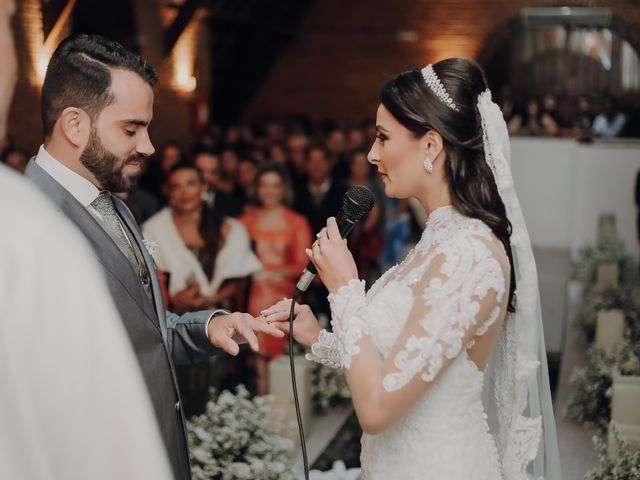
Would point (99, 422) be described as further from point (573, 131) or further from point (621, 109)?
point (621, 109)

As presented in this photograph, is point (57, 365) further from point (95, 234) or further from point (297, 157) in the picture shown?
point (297, 157)

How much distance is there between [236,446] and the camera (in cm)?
365

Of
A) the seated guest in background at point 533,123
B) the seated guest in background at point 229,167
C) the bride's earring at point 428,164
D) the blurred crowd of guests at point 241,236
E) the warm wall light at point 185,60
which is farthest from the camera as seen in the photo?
the warm wall light at point 185,60

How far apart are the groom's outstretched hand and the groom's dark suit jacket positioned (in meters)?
0.04

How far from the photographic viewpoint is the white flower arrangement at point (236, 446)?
11.8ft

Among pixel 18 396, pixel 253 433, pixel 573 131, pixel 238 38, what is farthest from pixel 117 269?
pixel 238 38

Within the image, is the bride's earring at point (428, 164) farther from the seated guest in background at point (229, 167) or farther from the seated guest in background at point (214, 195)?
the seated guest in background at point (229, 167)

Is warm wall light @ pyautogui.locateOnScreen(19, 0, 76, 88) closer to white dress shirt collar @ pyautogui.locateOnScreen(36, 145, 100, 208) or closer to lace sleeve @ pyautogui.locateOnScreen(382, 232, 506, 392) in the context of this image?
white dress shirt collar @ pyautogui.locateOnScreen(36, 145, 100, 208)

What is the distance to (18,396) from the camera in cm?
74

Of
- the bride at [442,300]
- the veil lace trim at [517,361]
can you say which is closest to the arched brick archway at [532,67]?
the veil lace trim at [517,361]

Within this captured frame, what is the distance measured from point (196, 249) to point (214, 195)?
75 cm

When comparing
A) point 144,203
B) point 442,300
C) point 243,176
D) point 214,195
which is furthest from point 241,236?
point 442,300

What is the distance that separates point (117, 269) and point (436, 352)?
70cm

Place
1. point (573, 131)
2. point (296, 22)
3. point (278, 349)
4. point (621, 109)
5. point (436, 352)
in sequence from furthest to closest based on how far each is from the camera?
1. point (296, 22)
2. point (621, 109)
3. point (573, 131)
4. point (278, 349)
5. point (436, 352)
